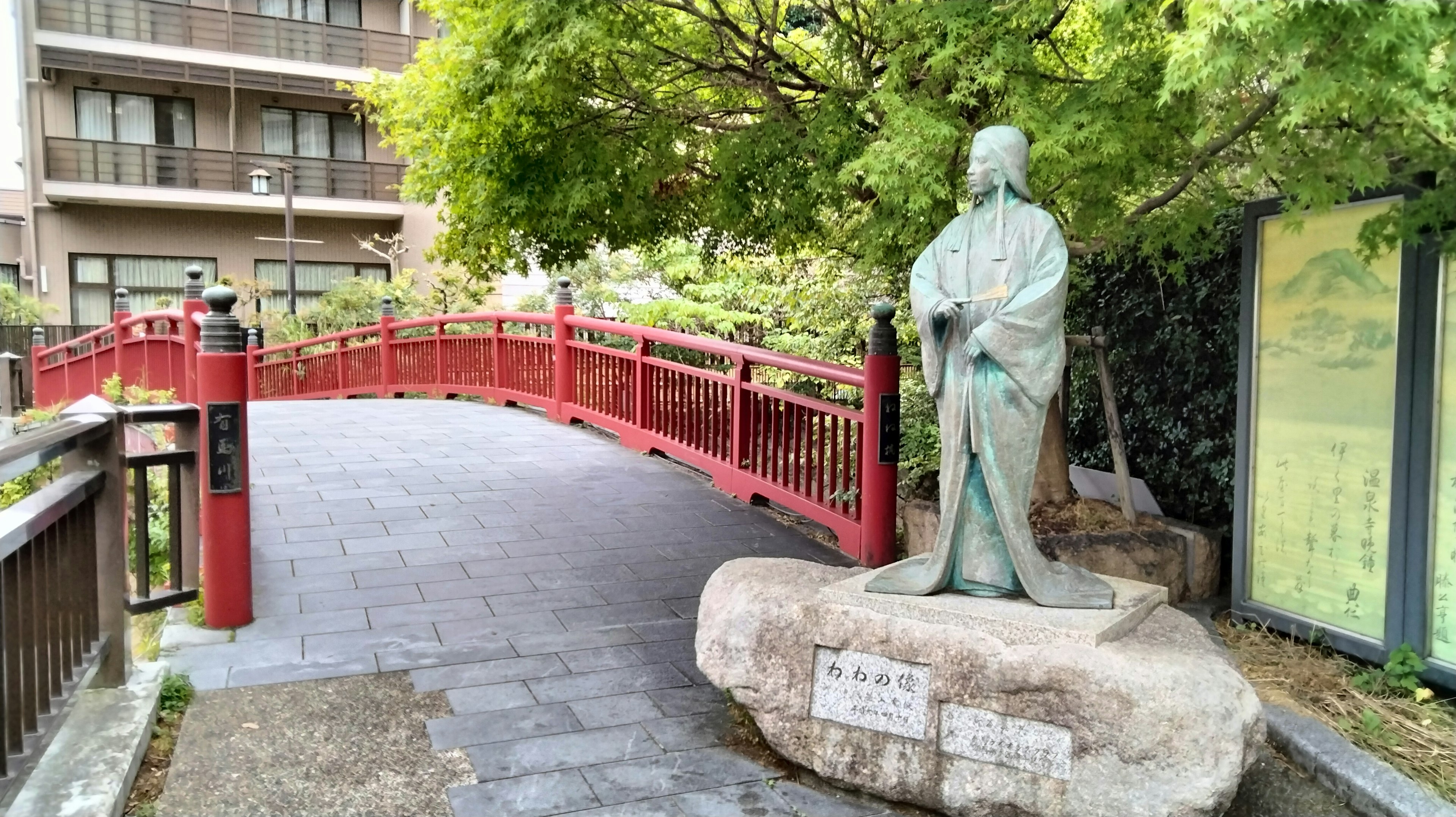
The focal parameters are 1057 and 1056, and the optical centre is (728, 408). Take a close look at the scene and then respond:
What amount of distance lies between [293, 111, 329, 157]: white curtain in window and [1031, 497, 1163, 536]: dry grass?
1915 centimetres

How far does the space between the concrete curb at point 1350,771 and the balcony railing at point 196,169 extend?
18.5 meters

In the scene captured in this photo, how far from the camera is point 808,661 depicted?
3752mm

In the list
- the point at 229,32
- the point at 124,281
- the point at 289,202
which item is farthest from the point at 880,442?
the point at 124,281

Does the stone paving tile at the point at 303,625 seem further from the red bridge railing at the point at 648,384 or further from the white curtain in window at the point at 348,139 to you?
the white curtain in window at the point at 348,139

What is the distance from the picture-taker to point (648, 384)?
9.34 meters

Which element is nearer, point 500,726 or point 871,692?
point 871,692

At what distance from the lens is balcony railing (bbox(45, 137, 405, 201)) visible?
63.4 ft

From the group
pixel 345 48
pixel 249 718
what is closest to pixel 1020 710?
pixel 249 718

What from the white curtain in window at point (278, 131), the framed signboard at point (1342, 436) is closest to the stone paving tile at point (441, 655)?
the framed signboard at point (1342, 436)

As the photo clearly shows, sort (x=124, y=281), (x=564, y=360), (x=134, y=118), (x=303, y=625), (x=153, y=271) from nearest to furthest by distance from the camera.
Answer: (x=303, y=625) < (x=564, y=360) < (x=134, y=118) < (x=124, y=281) < (x=153, y=271)

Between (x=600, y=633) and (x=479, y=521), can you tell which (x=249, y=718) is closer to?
(x=600, y=633)

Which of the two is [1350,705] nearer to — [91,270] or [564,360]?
[564,360]

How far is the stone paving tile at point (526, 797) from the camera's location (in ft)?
11.0

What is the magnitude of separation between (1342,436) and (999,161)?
7.63 feet
